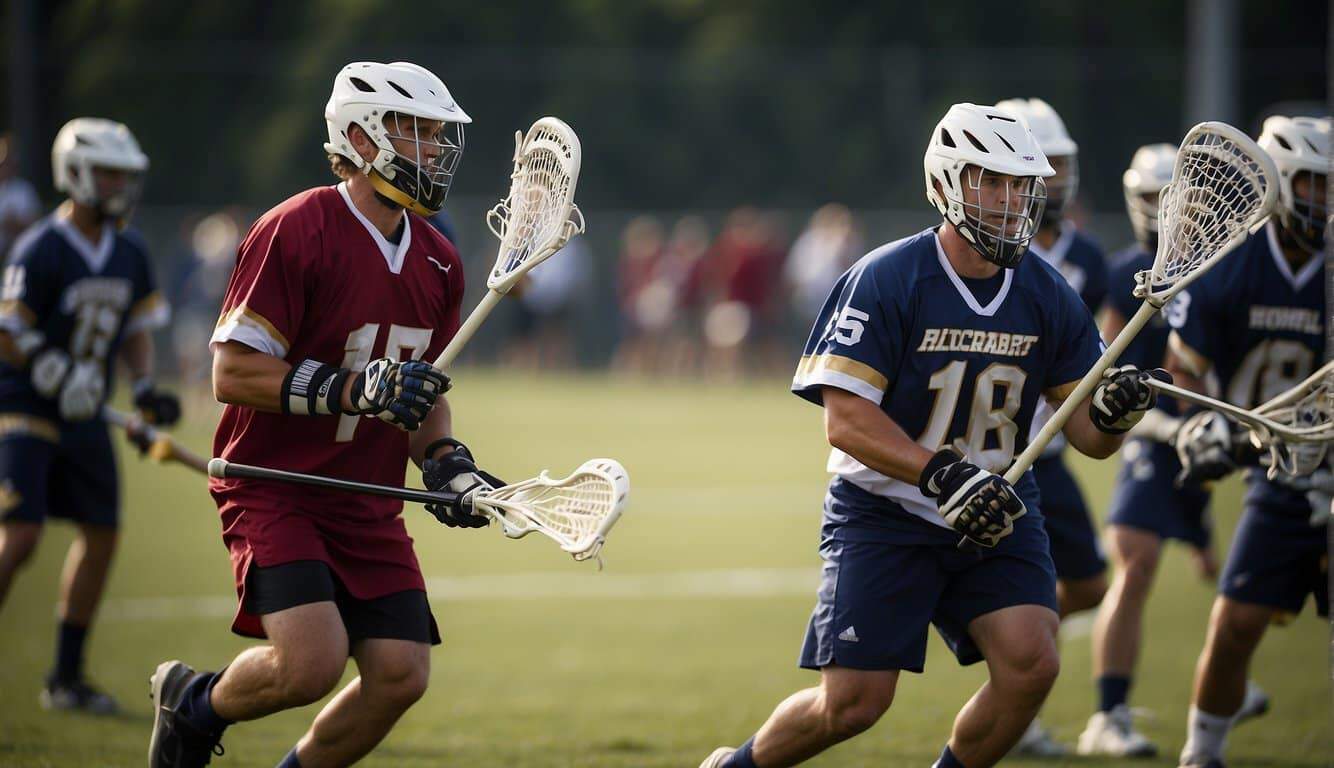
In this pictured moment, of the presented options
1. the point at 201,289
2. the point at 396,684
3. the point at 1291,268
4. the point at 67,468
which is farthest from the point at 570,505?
the point at 201,289

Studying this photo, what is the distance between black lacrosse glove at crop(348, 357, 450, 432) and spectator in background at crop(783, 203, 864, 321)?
1949 cm

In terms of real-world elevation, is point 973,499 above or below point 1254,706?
above

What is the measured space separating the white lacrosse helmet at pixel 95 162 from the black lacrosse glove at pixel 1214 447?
4666mm

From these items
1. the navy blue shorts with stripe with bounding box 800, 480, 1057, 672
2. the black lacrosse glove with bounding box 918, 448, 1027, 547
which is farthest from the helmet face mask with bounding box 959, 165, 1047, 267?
the navy blue shorts with stripe with bounding box 800, 480, 1057, 672

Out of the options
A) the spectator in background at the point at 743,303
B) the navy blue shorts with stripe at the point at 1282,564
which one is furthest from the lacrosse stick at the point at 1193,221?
the spectator in background at the point at 743,303

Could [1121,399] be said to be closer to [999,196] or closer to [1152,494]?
[999,196]

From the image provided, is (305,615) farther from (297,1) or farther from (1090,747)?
(297,1)

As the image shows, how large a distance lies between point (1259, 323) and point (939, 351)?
1.70 meters

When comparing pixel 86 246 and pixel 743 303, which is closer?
pixel 86 246

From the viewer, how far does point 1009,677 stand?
4.81 metres

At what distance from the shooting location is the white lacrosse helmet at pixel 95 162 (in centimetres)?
741

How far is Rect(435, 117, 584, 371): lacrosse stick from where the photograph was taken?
5000mm

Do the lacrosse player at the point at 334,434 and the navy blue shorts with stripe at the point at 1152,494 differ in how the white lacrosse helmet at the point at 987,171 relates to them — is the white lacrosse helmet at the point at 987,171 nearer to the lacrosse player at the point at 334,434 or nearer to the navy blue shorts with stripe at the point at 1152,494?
the lacrosse player at the point at 334,434

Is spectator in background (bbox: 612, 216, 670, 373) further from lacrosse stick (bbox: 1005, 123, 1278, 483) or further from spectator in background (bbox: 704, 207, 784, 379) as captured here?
lacrosse stick (bbox: 1005, 123, 1278, 483)
